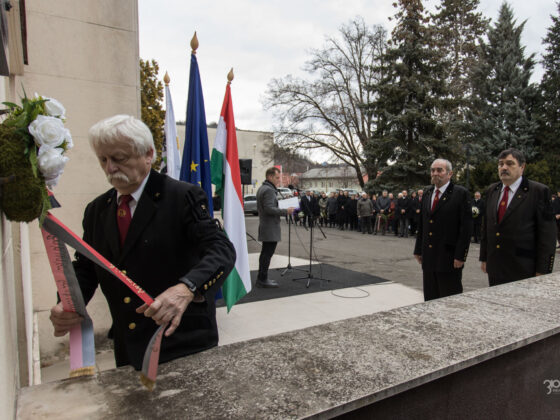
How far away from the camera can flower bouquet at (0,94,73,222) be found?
1024 mm

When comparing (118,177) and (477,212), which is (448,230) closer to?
(118,177)

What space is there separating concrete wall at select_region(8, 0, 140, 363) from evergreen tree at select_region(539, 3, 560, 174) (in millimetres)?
21141

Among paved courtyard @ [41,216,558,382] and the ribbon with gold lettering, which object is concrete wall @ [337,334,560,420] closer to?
the ribbon with gold lettering

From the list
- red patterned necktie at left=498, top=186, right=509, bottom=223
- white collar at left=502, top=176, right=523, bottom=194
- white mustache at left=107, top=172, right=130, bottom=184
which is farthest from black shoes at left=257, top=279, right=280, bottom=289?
white mustache at left=107, top=172, right=130, bottom=184

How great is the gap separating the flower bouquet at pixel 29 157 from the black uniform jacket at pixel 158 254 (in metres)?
0.55

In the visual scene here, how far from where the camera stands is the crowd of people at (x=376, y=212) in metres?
15.2

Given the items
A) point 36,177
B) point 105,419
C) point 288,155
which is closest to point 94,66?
point 36,177

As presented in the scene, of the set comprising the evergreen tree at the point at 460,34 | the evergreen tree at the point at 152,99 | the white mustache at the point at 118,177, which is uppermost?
the evergreen tree at the point at 460,34

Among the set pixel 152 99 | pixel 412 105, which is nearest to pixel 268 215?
pixel 152 99

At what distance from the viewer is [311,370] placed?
4.68 ft

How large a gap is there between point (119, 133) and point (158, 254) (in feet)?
1.71

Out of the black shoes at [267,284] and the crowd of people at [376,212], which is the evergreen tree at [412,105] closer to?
the crowd of people at [376,212]

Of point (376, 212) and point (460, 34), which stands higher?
point (460, 34)

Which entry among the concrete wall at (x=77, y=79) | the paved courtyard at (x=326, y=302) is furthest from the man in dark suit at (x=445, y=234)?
the concrete wall at (x=77, y=79)
